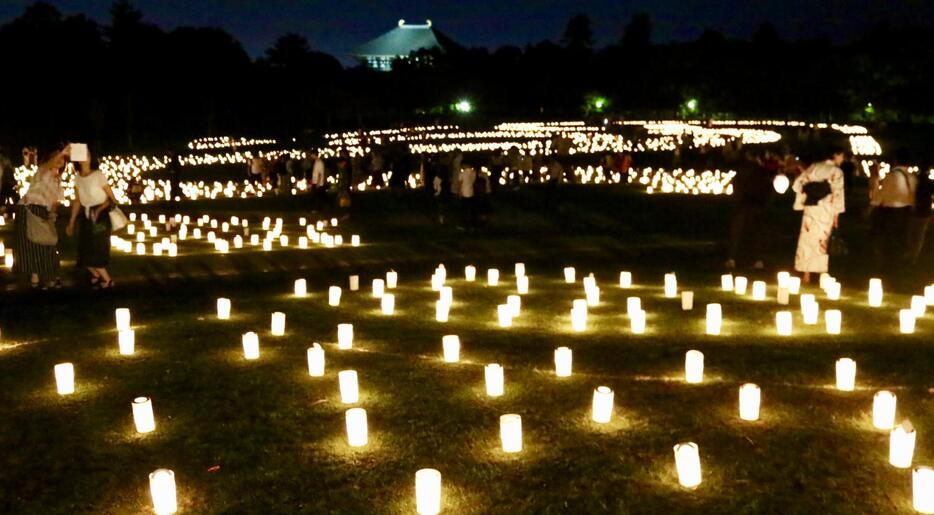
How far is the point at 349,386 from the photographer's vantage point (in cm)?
729

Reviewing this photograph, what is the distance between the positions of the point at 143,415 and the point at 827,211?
8.59 meters

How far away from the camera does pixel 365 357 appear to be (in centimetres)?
878

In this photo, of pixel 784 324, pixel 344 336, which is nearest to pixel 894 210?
pixel 784 324

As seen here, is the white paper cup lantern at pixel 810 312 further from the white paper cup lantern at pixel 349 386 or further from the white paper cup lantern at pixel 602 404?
the white paper cup lantern at pixel 349 386

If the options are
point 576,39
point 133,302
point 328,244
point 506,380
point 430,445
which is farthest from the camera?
point 576,39

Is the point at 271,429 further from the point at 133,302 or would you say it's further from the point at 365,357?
the point at 133,302

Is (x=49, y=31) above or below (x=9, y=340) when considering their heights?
above

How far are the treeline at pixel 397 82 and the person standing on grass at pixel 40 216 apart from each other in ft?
134

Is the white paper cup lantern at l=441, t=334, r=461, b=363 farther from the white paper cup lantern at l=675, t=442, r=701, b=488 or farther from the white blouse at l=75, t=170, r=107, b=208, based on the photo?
the white blouse at l=75, t=170, r=107, b=208

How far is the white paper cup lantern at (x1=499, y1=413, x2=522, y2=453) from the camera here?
6.17 meters

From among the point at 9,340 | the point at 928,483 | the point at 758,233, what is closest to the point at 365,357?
the point at 9,340

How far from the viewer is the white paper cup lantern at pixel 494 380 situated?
743 centimetres

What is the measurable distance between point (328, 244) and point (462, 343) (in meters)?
9.11

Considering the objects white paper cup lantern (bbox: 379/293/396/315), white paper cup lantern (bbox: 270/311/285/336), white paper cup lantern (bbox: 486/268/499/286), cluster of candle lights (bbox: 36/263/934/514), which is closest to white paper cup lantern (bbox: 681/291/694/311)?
cluster of candle lights (bbox: 36/263/934/514)
